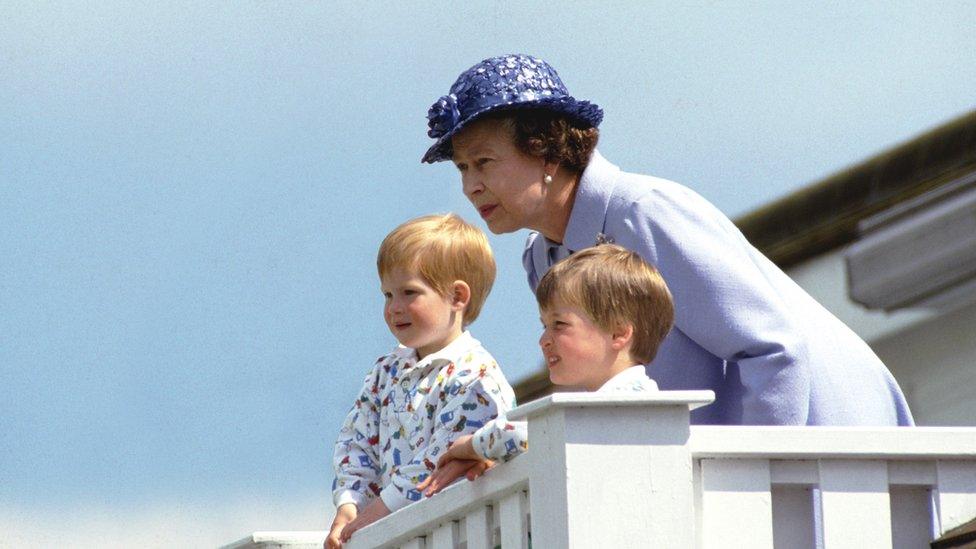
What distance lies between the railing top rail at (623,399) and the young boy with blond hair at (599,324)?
17.8 inches

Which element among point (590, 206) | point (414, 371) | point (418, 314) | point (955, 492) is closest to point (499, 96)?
point (590, 206)

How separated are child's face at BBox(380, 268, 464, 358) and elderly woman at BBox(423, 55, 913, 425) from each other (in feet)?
0.84

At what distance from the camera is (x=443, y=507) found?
4.41 meters

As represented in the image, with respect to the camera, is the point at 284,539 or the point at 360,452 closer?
the point at 360,452

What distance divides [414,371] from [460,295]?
9.5 inches

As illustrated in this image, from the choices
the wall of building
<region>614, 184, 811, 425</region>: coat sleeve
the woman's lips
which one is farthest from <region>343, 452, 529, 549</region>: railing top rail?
the wall of building

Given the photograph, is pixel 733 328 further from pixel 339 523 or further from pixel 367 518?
pixel 339 523

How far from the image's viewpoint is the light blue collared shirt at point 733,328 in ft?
15.0

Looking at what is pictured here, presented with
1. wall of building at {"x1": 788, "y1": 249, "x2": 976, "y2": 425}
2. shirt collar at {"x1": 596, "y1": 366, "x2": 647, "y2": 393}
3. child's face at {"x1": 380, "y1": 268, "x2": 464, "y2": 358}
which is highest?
wall of building at {"x1": 788, "y1": 249, "x2": 976, "y2": 425}

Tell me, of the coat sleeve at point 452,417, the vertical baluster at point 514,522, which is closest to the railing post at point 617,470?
the vertical baluster at point 514,522

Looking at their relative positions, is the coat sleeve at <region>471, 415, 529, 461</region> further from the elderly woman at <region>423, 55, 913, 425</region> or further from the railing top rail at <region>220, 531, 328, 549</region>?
the railing top rail at <region>220, 531, 328, 549</region>

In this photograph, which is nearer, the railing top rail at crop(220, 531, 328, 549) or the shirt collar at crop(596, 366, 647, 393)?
the shirt collar at crop(596, 366, 647, 393)

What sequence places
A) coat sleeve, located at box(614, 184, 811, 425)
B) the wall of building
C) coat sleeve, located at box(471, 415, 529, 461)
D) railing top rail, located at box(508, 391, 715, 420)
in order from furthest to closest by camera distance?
A: the wall of building
coat sleeve, located at box(614, 184, 811, 425)
coat sleeve, located at box(471, 415, 529, 461)
railing top rail, located at box(508, 391, 715, 420)

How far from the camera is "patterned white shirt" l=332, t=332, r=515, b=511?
4902mm
